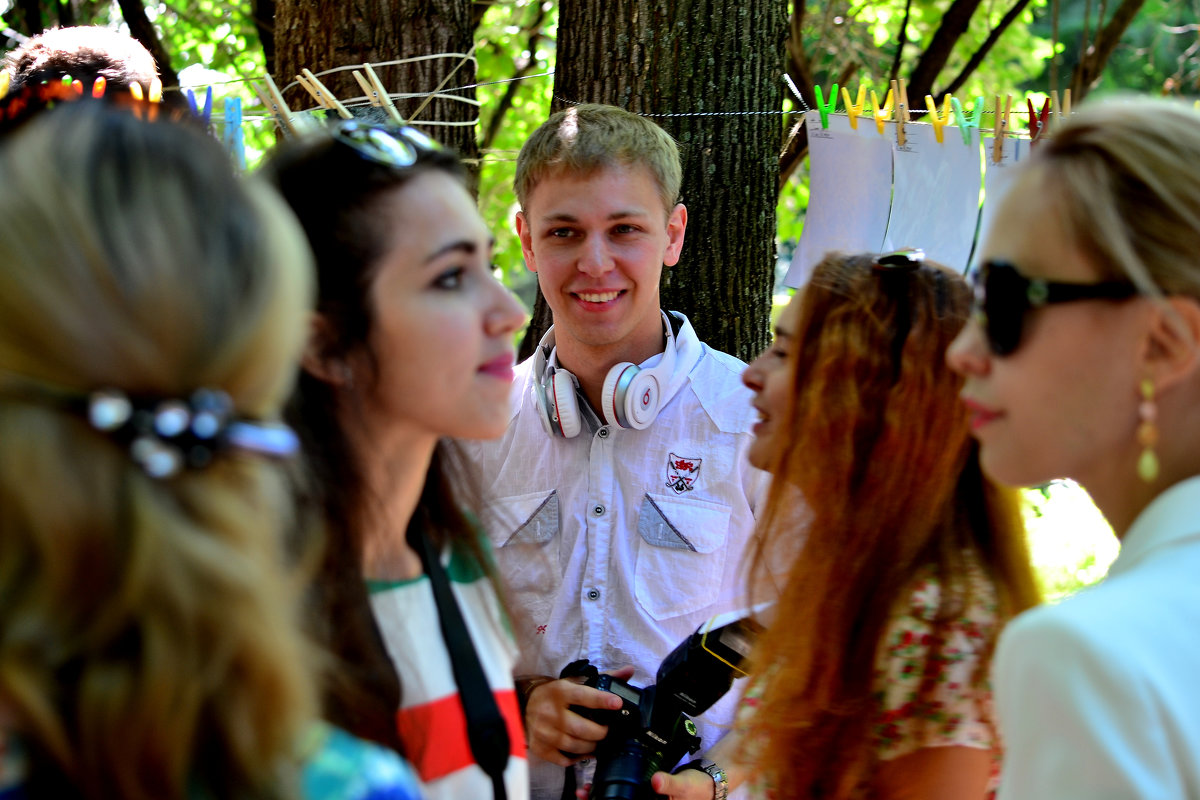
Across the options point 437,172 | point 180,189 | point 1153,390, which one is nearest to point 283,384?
point 180,189

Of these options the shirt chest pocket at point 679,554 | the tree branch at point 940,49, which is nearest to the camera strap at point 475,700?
the shirt chest pocket at point 679,554

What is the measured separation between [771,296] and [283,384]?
9.68 ft

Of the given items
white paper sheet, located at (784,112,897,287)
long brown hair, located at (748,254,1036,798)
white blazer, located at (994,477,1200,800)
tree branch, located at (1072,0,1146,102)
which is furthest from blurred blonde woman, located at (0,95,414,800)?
tree branch, located at (1072,0,1146,102)

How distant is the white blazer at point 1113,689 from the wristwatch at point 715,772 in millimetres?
1206

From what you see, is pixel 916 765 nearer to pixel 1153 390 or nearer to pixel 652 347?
pixel 1153 390

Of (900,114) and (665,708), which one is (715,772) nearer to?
(665,708)

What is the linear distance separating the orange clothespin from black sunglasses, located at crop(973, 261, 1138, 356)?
5.40 feet

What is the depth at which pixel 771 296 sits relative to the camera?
3.87 metres

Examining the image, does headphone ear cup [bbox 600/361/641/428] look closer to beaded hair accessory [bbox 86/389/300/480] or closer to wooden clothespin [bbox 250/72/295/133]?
wooden clothespin [bbox 250/72/295/133]

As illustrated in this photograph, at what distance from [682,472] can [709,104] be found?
4.93ft

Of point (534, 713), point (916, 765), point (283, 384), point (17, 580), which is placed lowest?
point (534, 713)

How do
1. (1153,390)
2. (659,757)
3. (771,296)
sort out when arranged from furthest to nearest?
(771,296), (659,757), (1153,390)

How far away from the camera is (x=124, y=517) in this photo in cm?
97

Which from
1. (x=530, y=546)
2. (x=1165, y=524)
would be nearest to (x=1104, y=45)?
(x=530, y=546)
